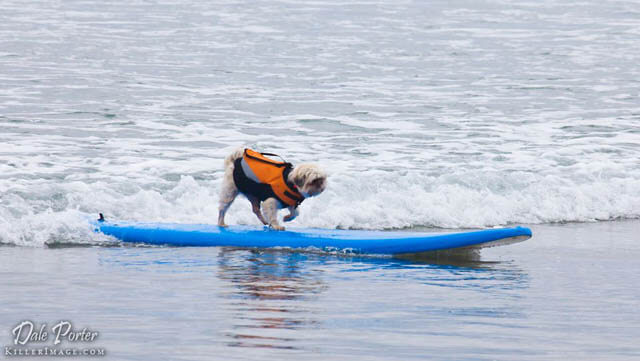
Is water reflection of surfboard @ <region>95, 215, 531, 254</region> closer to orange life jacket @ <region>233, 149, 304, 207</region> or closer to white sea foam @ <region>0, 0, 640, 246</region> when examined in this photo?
orange life jacket @ <region>233, 149, 304, 207</region>

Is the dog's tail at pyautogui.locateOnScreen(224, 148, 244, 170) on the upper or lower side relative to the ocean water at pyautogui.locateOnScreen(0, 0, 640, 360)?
upper

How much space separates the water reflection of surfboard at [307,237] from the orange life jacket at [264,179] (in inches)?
13.3

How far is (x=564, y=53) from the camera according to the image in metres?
28.1

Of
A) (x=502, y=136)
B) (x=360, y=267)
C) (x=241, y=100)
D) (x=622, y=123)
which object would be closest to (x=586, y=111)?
(x=622, y=123)

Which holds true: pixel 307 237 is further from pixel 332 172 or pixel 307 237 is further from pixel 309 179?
pixel 332 172

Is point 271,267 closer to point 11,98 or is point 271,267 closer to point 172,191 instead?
point 172,191

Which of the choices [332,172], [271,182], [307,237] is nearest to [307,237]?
[307,237]

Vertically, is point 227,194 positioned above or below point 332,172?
above

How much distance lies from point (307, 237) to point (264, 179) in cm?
61

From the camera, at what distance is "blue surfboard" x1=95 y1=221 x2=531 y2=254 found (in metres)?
8.34

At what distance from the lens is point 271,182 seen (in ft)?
28.9

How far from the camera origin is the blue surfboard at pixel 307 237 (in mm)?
8344

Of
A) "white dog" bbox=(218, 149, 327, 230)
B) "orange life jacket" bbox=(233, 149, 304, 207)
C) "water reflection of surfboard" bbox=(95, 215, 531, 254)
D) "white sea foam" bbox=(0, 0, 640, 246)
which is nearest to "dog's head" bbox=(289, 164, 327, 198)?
"white dog" bbox=(218, 149, 327, 230)

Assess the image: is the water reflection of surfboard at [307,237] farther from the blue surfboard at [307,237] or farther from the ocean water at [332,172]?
the ocean water at [332,172]
